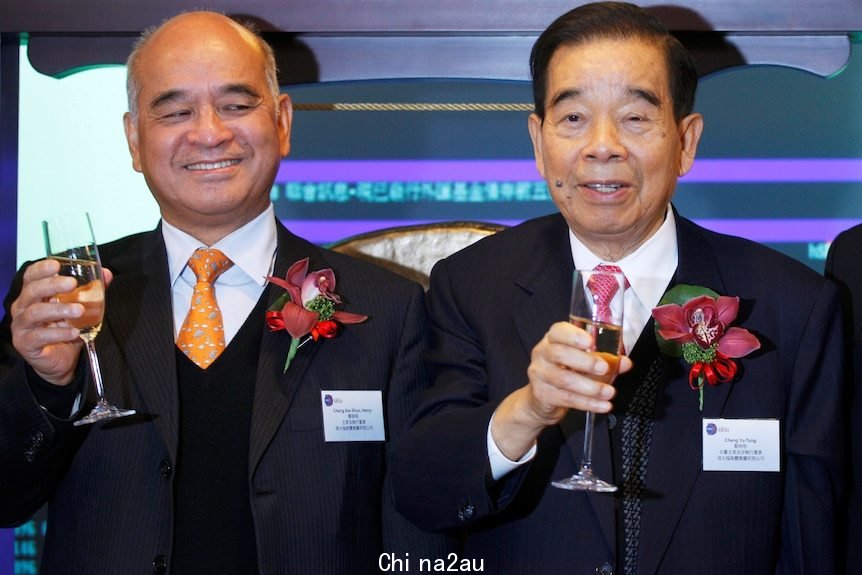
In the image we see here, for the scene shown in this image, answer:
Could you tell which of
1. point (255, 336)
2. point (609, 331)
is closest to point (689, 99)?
point (609, 331)

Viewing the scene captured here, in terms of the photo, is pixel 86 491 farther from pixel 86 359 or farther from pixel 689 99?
pixel 689 99

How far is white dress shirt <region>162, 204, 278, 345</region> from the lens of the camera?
3047mm

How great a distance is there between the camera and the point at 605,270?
226 centimetres

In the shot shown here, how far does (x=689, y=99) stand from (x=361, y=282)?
93 centimetres

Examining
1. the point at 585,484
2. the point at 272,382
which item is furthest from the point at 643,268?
the point at 272,382

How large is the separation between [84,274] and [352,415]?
2.35 feet

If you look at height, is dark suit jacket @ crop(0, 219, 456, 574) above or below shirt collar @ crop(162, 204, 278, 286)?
below

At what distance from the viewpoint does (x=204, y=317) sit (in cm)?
297

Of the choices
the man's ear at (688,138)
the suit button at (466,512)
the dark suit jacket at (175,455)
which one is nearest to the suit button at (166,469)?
the dark suit jacket at (175,455)

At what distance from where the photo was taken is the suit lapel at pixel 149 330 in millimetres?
2812

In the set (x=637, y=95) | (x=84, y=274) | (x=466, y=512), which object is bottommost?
(x=466, y=512)

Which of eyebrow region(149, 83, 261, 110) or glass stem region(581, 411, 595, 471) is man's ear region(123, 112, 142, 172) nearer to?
eyebrow region(149, 83, 261, 110)

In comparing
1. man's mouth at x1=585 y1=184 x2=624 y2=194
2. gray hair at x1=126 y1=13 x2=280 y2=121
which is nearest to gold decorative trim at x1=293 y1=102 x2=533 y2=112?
gray hair at x1=126 y1=13 x2=280 y2=121

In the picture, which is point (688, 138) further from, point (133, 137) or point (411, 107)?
point (133, 137)
